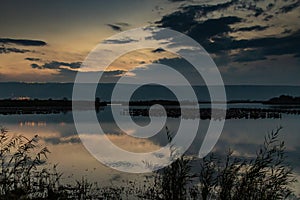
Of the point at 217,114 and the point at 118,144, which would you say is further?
the point at 217,114

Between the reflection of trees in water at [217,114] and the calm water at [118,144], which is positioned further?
the reflection of trees in water at [217,114]

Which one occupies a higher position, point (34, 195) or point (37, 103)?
point (37, 103)

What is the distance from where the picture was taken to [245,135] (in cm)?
3161

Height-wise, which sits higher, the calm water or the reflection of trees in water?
the reflection of trees in water

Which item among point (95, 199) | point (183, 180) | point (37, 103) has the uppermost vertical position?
point (37, 103)

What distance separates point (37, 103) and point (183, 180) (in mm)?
114191

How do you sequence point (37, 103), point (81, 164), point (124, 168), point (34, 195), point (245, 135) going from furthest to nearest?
1. point (37, 103)
2. point (245, 135)
3. point (81, 164)
4. point (124, 168)
5. point (34, 195)

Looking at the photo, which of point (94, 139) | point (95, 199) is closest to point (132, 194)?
point (95, 199)

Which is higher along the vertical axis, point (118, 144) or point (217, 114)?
point (217, 114)

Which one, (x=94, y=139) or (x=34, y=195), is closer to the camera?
(x=34, y=195)

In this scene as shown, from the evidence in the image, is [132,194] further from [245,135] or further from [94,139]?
[245,135]

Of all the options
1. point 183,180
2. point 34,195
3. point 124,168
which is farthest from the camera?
point 124,168

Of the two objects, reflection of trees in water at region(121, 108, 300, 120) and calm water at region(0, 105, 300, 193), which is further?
reflection of trees in water at region(121, 108, 300, 120)

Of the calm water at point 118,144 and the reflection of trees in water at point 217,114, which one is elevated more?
the reflection of trees in water at point 217,114
